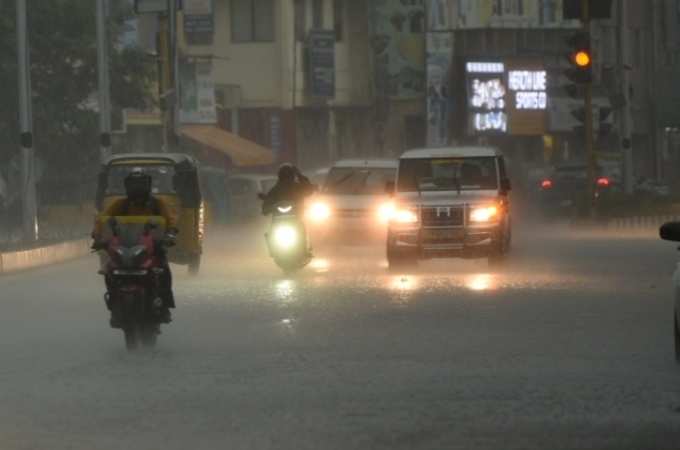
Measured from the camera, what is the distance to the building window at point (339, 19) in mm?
76438

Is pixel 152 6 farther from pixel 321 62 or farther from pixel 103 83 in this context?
pixel 321 62

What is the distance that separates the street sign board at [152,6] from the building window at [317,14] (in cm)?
2621

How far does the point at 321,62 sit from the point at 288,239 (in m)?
43.5

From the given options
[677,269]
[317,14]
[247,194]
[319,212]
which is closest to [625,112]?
[247,194]

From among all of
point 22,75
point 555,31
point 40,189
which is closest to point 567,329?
point 22,75

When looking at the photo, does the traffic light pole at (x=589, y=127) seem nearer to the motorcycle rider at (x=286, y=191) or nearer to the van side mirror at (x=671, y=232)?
the motorcycle rider at (x=286, y=191)

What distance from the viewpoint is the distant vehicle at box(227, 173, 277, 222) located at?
5518 cm

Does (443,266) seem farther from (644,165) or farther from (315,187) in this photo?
(644,165)

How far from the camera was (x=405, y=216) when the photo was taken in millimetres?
28766

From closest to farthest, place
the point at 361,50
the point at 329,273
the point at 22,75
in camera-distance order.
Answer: the point at 329,273, the point at 22,75, the point at 361,50

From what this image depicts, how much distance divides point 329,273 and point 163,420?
53.3 ft

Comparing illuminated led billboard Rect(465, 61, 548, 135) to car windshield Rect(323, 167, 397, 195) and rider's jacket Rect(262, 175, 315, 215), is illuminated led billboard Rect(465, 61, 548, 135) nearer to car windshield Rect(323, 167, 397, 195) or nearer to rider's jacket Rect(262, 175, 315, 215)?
car windshield Rect(323, 167, 397, 195)

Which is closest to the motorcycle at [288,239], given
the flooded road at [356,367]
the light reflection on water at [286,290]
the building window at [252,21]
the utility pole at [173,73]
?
the flooded road at [356,367]

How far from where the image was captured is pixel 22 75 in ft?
137
